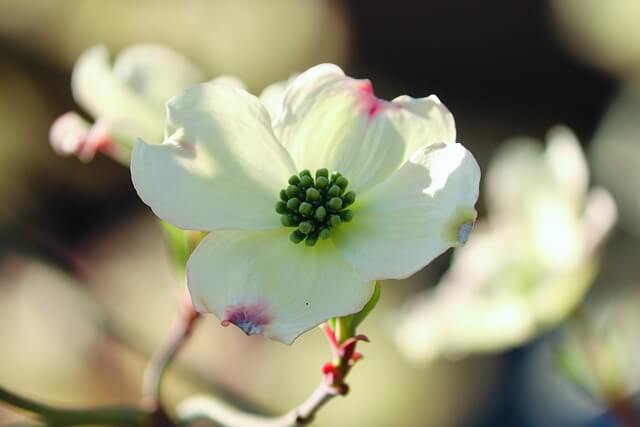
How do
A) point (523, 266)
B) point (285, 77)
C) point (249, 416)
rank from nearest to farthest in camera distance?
point (249, 416) → point (523, 266) → point (285, 77)

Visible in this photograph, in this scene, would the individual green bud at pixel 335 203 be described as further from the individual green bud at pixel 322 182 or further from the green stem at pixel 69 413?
the green stem at pixel 69 413

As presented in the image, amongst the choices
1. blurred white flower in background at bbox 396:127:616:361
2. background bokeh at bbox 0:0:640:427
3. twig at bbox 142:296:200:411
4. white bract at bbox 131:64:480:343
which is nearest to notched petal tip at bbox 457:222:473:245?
white bract at bbox 131:64:480:343

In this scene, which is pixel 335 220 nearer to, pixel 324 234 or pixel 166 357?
pixel 324 234

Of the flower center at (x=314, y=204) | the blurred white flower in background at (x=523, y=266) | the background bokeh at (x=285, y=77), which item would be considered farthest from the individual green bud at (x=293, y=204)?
the background bokeh at (x=285, y=77)

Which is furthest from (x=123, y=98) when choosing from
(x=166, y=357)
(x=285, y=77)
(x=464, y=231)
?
(x=285, y=77)

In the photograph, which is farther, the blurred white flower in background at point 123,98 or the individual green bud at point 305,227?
the blurred white flower in background at point 123,98
